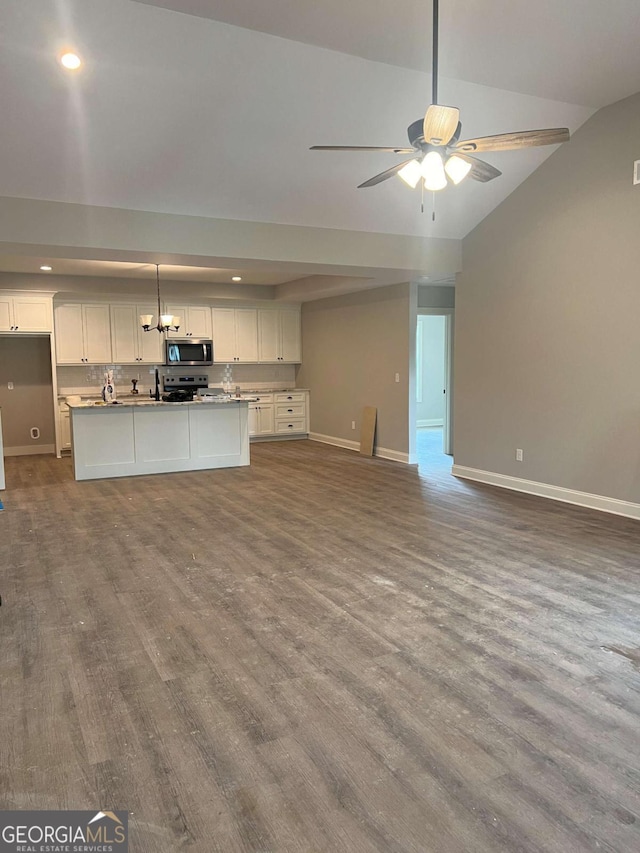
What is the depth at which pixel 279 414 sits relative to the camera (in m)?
10.3

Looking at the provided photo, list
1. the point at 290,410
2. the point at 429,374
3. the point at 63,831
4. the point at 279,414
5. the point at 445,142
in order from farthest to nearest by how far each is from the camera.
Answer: the point at 429,374 → the point at 290,410 → the point at 279,414 → the point at 445,142 → the point at 63,831

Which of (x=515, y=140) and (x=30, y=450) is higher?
(x=515, y=140)

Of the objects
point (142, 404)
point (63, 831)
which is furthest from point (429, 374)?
point (63, 831)

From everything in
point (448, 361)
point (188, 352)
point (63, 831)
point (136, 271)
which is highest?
point (136, 271)

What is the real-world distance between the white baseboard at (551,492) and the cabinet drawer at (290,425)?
3827 mm

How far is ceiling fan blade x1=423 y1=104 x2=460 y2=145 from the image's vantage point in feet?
8.98

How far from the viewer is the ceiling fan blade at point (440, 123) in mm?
2736

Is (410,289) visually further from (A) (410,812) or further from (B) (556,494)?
(A) (410,812)

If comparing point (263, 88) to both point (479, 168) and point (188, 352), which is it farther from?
point (188, 352)

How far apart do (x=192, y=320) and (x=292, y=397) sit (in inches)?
82.0

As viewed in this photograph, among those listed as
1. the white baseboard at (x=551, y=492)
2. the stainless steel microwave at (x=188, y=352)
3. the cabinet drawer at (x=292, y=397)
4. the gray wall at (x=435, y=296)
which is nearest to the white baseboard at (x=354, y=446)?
the cabinet drawer at (x=292, y=397)

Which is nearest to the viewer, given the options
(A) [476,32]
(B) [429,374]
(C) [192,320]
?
(A) [476,32]

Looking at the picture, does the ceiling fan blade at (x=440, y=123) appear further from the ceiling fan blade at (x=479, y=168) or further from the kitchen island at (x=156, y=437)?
the kitchen island at (x=156, y=437)

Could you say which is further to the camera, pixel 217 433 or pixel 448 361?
pixel 448 361
